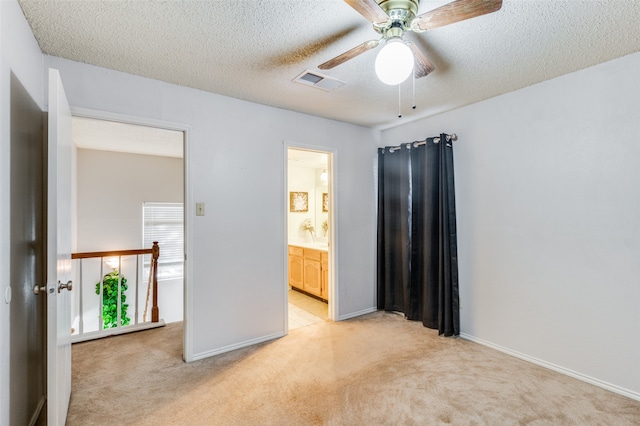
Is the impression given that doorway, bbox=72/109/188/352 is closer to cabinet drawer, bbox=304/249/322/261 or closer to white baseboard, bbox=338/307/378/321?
cabinet drawer, bbox=304/249/322/261

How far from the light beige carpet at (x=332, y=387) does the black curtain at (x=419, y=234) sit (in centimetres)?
46

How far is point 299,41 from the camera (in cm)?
195

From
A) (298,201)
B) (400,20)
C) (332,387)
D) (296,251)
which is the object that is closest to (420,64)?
(400,20)

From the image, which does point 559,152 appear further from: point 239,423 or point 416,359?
point 239,423

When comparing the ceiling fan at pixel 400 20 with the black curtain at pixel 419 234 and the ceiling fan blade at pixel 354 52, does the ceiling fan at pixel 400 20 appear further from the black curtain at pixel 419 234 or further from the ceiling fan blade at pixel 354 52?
the black curtain at pixel 419 234

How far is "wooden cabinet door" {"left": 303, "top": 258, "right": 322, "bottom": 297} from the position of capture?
4453 mm

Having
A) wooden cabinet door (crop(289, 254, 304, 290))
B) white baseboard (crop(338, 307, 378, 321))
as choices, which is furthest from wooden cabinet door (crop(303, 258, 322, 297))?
white baseboard (crop(338, 307, 378, 321))

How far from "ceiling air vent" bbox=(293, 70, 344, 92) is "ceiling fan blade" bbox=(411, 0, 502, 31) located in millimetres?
1073

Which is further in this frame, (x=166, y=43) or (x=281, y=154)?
(x=281, y=154)

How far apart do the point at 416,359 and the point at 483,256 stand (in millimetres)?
1162

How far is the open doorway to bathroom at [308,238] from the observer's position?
154 inches

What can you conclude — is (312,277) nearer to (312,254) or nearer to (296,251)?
(312,254)

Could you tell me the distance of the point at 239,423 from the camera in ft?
6.12

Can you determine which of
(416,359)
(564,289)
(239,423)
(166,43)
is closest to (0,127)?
(166,43)
